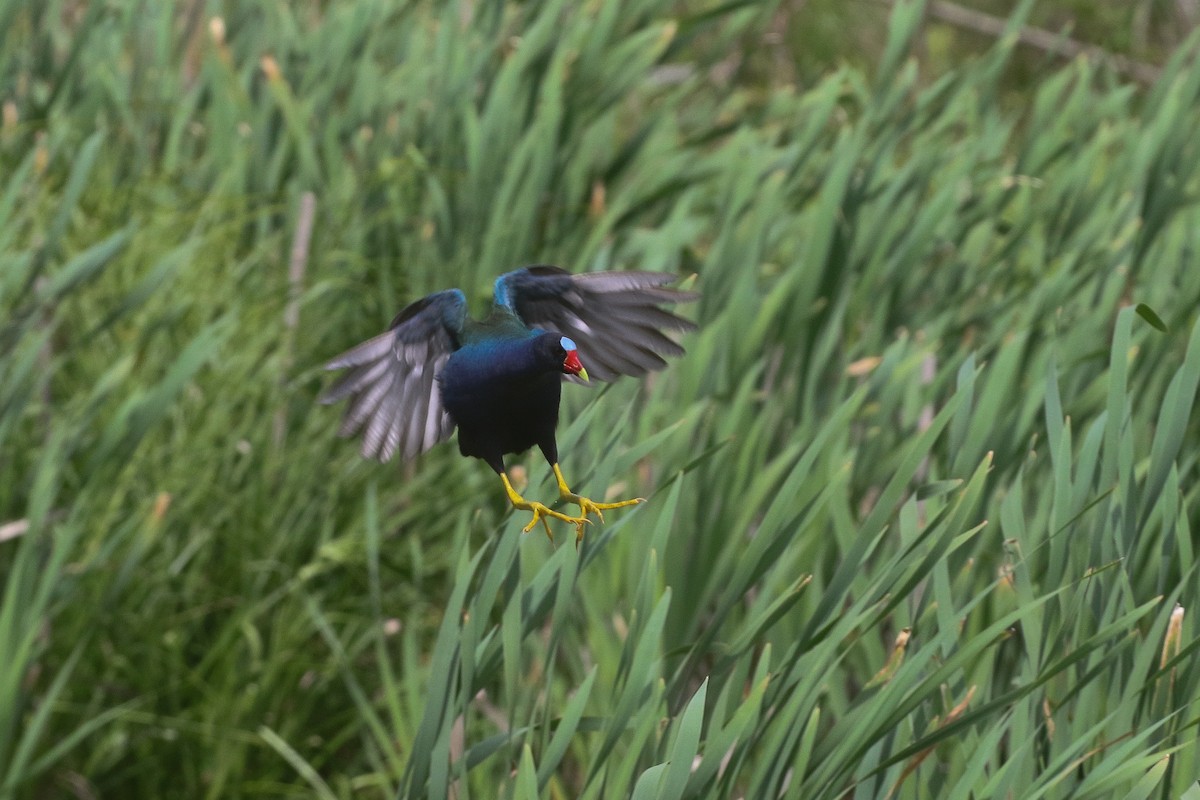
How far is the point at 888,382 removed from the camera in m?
1.87

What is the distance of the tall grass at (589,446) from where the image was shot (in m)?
1.15

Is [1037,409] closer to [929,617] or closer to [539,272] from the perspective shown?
[929,617]

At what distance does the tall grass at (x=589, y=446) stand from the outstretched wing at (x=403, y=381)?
0.20 meters

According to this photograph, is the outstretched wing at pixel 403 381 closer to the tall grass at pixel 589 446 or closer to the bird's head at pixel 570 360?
the bird's head at pixel 570 360

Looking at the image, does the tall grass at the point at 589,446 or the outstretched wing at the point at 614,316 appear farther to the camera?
the tall grass at the point at 589,446

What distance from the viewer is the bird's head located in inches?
31.2

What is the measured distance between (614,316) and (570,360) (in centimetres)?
11

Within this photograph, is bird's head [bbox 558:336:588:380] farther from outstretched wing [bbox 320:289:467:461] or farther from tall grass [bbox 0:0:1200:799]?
tall grass [bbox 0:0:1200:799]

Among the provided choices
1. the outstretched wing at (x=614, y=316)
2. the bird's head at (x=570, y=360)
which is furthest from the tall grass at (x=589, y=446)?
the bird's head at (x=570, y=360)

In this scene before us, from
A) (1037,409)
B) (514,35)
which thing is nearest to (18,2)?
(514,35)

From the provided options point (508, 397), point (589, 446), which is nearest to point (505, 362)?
point (508, 397)

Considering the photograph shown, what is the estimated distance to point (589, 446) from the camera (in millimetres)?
1670

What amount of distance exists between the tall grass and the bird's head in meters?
0.29

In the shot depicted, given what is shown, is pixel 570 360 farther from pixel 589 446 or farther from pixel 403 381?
pixel 589 446
